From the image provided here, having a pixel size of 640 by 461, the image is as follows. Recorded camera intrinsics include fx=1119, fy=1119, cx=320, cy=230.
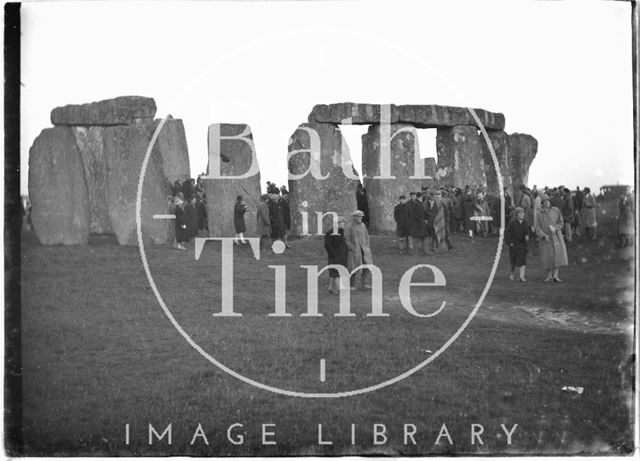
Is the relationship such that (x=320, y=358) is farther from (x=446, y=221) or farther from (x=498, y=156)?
(x=498, y=156)

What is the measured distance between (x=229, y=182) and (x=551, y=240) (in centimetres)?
465

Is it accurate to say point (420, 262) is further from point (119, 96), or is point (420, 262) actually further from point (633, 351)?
point (119, 96)

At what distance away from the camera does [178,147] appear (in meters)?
15.2

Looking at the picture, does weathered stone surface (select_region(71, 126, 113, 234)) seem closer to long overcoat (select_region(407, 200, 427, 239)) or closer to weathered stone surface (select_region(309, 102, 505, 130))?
weathered stone surface (select_region(309, 102, 505, 130))

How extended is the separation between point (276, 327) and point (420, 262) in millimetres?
2075

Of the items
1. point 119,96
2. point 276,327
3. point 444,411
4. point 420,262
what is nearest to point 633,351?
point 444,411

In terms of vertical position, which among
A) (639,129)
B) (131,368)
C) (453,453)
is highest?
(639,129)

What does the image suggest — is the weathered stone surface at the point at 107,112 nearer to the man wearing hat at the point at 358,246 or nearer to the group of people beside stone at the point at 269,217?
the group of people beside stone at the point at 269,217

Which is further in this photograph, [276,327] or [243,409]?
[276,327]

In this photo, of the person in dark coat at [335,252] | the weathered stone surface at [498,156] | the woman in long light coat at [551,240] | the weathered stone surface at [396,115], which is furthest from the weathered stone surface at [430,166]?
the person in dark coat at [335,252]

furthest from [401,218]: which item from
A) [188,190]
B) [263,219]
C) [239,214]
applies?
[188,190]

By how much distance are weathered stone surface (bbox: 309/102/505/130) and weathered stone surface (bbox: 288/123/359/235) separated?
8.4 inches

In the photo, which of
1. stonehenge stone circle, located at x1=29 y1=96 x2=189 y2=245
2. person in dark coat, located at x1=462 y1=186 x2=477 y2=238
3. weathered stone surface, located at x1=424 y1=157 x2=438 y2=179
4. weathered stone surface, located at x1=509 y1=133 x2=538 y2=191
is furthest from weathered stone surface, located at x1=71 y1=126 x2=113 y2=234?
weathered stone surface, located at x1=509 y1=133 x2=538 y2=191

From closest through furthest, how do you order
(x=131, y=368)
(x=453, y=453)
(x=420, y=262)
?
(x=453, y=453) < (x=131, y=368) < (x=420, y=262)
